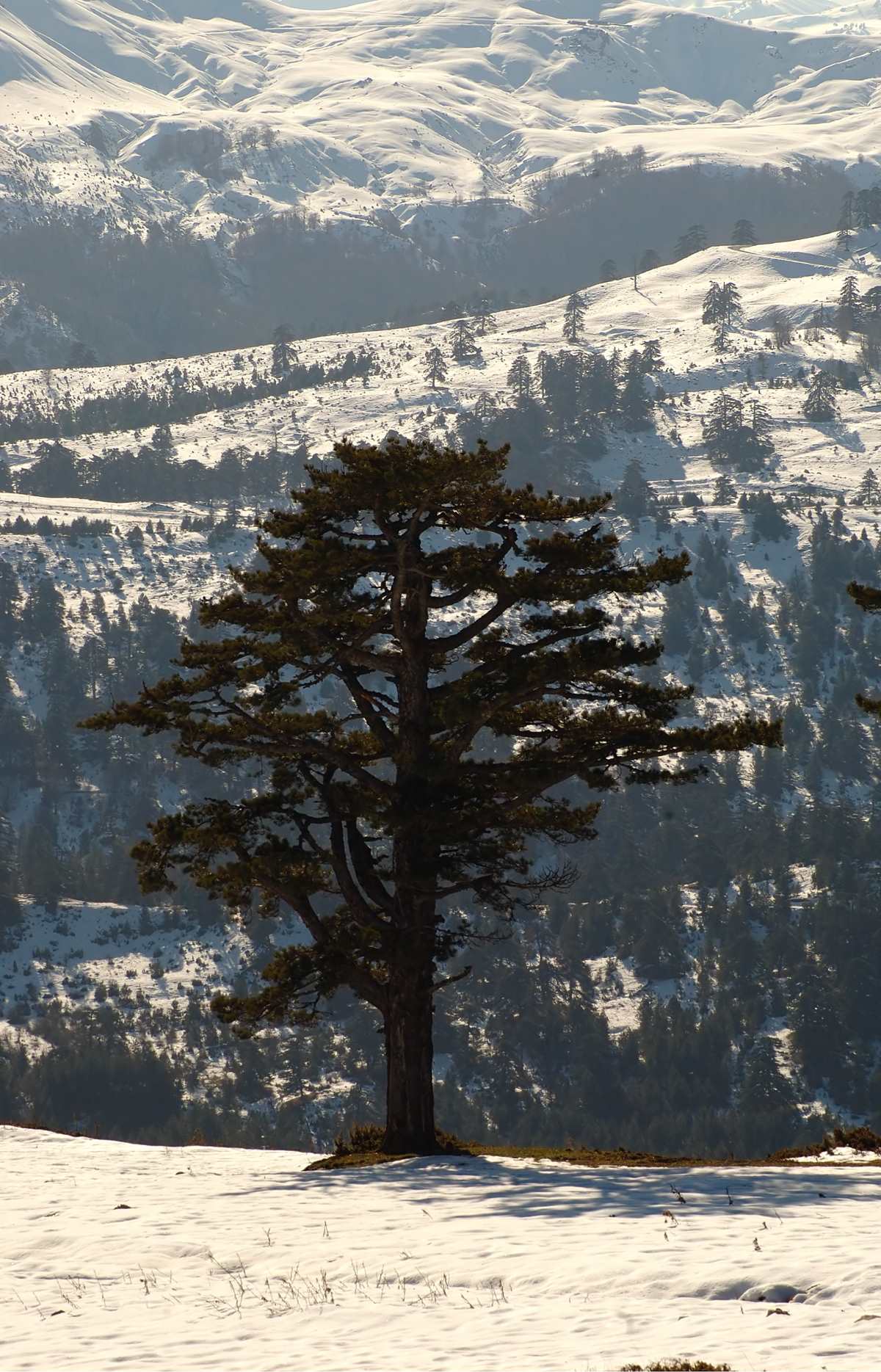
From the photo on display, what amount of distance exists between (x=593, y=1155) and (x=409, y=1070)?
3.66 metres

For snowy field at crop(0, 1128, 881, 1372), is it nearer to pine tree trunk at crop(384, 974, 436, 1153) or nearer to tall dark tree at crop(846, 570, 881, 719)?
pine tree trunk at crop(384, 974, 436, 1153)

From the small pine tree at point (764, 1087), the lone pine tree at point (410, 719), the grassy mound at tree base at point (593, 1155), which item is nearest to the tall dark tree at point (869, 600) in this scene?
the lone pine tree at point (410, 719)

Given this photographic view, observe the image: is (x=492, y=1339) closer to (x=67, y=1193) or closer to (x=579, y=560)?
(x=67, y=1193)

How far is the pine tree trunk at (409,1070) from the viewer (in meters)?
27.0

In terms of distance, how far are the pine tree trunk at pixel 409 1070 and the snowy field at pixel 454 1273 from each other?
174 inches

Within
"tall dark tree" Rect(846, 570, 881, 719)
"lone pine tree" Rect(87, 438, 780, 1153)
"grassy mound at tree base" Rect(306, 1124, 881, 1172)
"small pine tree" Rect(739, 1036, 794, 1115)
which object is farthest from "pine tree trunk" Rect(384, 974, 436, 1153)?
"small pine tree" Rect(739, 1036, 794, 1115)

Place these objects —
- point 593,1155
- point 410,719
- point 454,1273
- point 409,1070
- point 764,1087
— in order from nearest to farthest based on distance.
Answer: point 454,1273
point 593,1155
point 409,1070
point 410,719
point 764,1087

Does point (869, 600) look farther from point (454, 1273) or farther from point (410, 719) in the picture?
point (454, 1273)

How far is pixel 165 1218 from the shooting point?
19641 millimetres

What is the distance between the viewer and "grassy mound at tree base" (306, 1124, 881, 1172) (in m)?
24.1

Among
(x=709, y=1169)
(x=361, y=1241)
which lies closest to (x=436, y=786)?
(x=709, y=1169)

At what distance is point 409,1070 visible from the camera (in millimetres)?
27141

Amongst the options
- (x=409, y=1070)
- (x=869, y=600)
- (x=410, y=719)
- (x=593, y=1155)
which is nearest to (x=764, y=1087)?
(x=869, y=600)

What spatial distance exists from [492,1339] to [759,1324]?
232 centimetres
